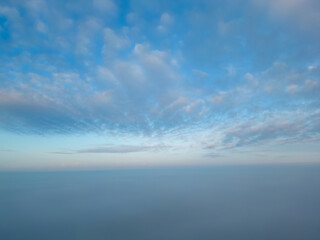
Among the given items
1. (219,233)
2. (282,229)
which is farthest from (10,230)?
(282,229)

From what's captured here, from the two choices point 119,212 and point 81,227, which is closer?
point 81,227

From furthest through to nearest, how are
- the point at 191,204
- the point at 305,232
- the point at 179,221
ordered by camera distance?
the point at 191,204
the point at 179,221
the point at 305,232

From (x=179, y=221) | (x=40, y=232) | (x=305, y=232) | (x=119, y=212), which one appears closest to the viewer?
(x=305, y=232)

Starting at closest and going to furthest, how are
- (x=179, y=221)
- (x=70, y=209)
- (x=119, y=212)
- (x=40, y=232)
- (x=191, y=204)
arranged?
(x=40, y=232)
(x=179, y=221)
(x=119, y=212)
(x=70, y=209)
(x=191, y=204)

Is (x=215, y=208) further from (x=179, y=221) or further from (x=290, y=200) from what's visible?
(x=290, y=200)

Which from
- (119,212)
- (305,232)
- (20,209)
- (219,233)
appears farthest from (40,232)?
(305,232)

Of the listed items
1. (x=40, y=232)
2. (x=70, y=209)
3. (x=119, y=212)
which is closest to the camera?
(x=40, y=232)

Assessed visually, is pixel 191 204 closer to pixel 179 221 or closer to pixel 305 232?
pixel 179 221

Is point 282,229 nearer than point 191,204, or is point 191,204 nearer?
point 282,229
